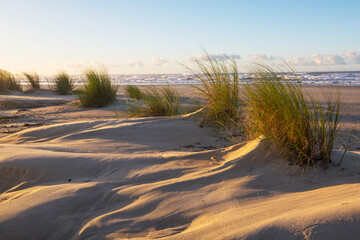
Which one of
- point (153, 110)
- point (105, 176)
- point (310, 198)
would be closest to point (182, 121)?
point (153, 110)

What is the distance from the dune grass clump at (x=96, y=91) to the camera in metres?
7.59

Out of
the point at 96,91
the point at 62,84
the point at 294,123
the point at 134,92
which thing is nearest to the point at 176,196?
the point at 294,123

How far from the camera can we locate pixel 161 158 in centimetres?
265

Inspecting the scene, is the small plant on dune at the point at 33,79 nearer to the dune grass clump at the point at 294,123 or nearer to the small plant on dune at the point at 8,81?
the small plant on dune at the point at 8,81

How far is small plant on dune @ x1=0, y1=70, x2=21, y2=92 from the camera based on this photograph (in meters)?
12.1

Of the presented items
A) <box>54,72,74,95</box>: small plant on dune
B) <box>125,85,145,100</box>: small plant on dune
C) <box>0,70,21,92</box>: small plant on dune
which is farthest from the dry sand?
<box>0,70,21,92</box>: small plant on dune

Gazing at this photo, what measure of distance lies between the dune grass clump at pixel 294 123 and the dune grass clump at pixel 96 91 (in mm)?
5604

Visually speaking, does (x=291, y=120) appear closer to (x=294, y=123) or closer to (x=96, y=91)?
(x=294, y=123)

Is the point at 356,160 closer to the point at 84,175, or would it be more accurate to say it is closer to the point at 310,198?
the point at 310,198

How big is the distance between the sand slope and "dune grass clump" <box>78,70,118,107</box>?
4790 mm

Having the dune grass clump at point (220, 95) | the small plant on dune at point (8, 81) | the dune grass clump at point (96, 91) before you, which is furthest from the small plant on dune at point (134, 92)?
the small plant on dune at point (8, 81)

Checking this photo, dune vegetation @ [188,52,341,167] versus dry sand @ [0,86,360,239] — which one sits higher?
dune vegetation @ [188,52,341,167]

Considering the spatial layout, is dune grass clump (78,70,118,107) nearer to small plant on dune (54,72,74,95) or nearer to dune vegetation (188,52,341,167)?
small plant on dune (54,72,74,95)

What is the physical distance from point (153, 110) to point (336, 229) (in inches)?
160
